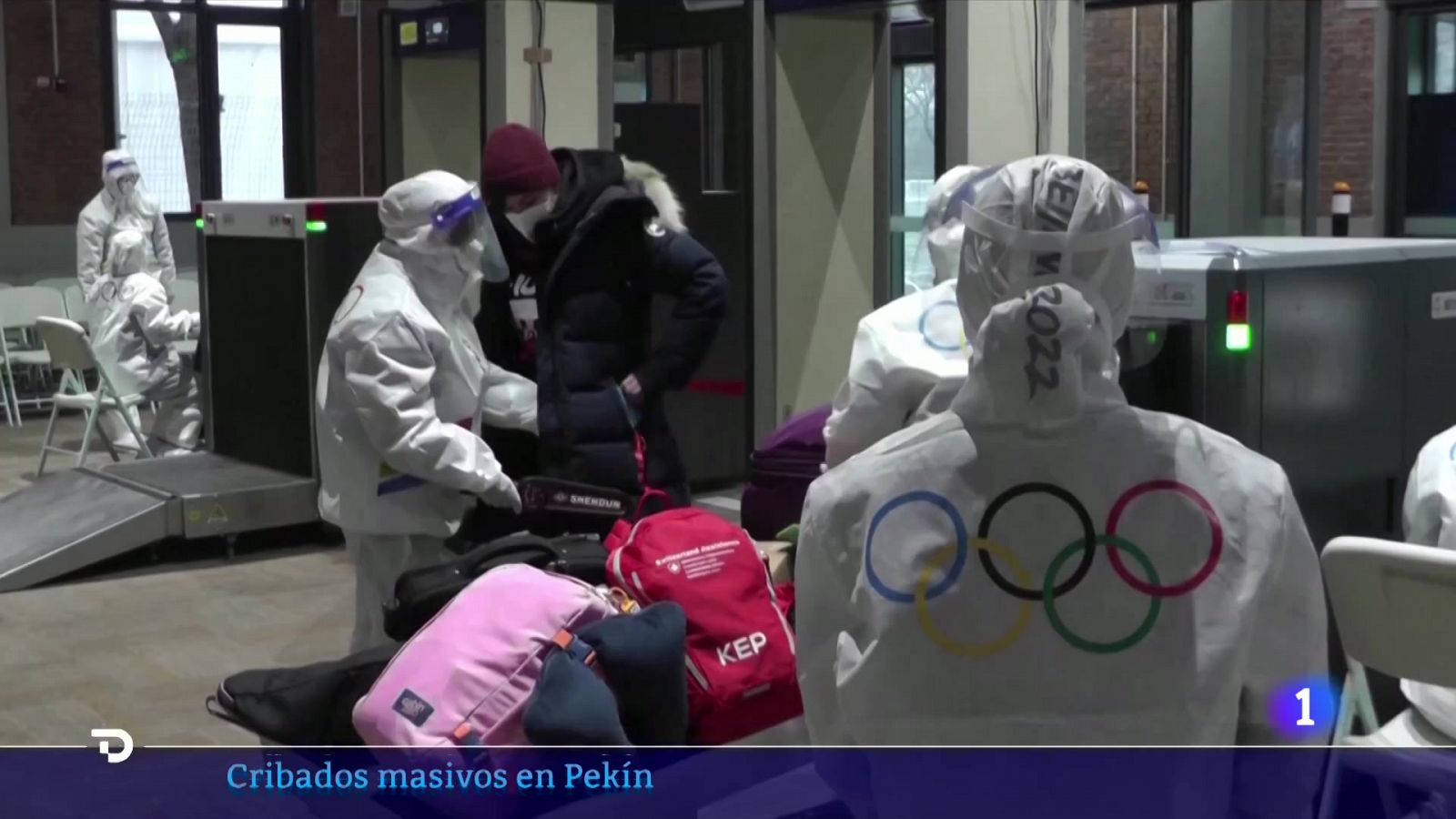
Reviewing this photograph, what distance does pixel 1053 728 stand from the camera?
5.36 ft

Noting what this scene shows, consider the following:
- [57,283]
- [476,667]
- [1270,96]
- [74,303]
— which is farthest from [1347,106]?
[476,667]

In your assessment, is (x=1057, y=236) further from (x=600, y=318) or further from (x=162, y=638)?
(x=162, y=638)

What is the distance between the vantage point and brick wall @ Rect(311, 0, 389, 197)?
474 inches

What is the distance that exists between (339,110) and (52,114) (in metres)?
2.07

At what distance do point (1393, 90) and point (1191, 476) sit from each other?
17.4 ft

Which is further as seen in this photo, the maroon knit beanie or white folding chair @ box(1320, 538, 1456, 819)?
the maroon knit beanie

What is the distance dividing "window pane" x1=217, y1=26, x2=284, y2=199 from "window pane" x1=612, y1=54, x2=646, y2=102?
5.54m

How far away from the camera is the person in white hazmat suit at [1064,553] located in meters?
1.58

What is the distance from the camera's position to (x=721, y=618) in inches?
95.9

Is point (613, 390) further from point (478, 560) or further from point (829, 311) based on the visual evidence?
point (829, 311)

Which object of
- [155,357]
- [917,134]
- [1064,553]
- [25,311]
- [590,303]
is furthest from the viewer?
[25,311]

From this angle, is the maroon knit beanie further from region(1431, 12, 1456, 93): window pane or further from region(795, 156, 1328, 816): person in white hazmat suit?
region(1431, 12, 1456, 93): window pane

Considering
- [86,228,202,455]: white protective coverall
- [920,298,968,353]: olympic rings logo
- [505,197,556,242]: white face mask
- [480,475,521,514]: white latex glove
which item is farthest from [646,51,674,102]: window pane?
[920,298,968,353]: olympic rings logo
